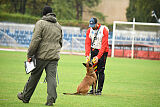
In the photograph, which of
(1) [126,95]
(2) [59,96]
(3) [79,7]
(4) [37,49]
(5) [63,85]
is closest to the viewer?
(4) [37,49]

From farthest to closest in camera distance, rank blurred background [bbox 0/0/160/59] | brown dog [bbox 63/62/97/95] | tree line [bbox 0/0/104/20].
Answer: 1. tree line [bbox 0/0/104/20]
2. blurred background [bbox 0/0/160/59]
3. brown dog [bbox 63/62/97/95]

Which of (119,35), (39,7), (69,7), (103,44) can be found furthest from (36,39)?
(69,7)

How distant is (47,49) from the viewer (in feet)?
26.5

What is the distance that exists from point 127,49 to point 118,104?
82.8 feet

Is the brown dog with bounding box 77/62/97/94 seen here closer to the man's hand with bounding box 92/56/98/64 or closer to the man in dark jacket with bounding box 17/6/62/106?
the man's hand with bounding box 92/56/98/64

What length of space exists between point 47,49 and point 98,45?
2745 millimetres

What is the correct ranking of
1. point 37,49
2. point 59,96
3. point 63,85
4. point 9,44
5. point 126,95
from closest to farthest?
point 37,49, point 59,96, point 126,95, point 63,85, point 9,44

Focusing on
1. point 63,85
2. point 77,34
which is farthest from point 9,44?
point 63,85

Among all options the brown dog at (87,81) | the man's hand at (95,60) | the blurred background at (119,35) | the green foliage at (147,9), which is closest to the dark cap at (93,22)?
the man's hand at (95,60)

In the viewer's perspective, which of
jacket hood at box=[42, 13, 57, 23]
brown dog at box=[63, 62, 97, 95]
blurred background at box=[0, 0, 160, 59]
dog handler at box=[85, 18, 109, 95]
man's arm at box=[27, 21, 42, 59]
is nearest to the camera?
man's arm at box=[27, 21, 42, 59]

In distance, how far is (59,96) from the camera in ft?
32.2

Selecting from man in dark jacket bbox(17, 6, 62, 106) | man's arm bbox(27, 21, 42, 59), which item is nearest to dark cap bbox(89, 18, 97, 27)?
man in dark jacket bbox(17, 6, 62, 106)

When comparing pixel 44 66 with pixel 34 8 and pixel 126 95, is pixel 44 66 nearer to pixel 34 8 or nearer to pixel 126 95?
pixel 126 95

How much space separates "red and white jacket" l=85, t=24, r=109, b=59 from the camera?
10.3 metres
